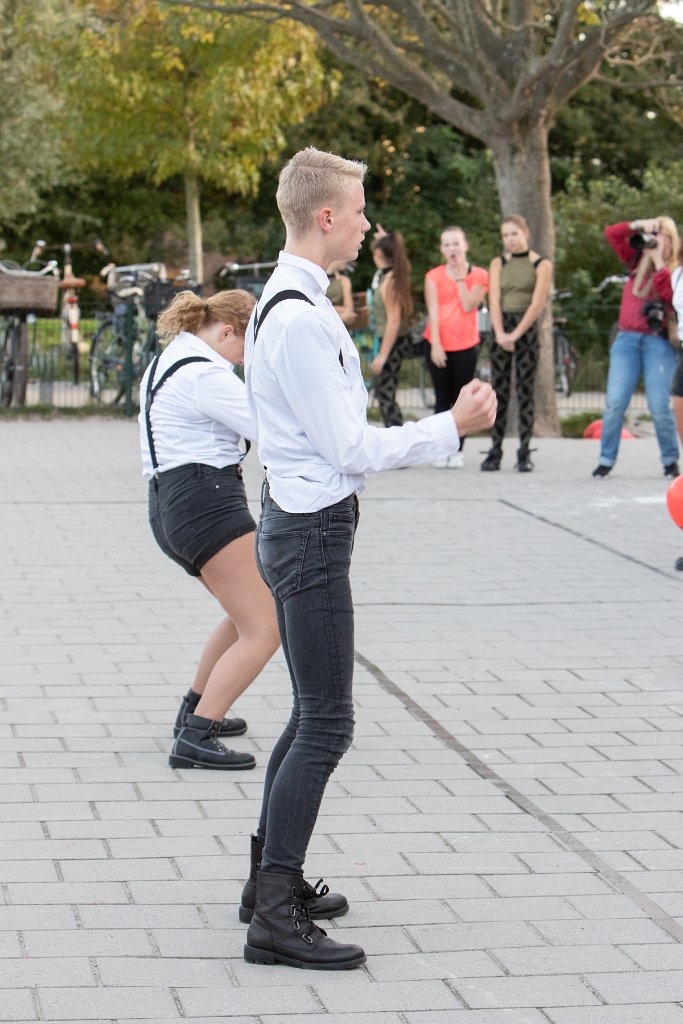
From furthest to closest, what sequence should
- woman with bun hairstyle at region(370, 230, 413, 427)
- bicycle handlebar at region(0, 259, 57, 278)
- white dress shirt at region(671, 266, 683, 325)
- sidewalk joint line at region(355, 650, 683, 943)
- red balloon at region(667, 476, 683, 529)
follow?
1. bicycle handlebar at region(0, 259, 57, 278)
2. woman with bun hairstyle at region(370, 230, 413, 427)
3. white dress shirt at region(671, 266, 683, 325)
4. red balloon at region(667, 476, 683, 529)
5. sidewalk joint line at region(355, 650, 683, 943)

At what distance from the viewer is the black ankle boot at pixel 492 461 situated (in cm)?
1339

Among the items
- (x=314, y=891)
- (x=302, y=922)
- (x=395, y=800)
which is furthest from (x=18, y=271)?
(x=302, y=922)

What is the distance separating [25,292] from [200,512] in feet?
40.7

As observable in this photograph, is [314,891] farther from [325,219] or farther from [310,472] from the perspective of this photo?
[325,219]

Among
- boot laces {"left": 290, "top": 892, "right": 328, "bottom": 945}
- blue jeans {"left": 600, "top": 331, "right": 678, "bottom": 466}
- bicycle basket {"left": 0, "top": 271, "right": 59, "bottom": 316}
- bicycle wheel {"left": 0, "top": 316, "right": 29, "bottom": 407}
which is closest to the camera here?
boot laces {"left": 290, "top": 892, "right": 328, "bottom": 945}

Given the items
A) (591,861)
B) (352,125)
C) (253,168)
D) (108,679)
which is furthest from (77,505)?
(352,125)

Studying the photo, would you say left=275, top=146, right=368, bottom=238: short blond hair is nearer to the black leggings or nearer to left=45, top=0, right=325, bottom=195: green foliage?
the black leggings

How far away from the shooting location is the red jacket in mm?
12219

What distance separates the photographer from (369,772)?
218 inches

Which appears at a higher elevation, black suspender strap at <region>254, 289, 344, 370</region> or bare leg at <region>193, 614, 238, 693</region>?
black suspender strap at <region>254, 289, 344, 370</region>

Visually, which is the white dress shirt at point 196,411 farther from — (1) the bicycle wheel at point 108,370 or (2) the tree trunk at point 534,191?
(1) the bicycle wheel at point 108,370

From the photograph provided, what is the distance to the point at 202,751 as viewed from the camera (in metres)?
5.51

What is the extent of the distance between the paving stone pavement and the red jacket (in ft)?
9.60

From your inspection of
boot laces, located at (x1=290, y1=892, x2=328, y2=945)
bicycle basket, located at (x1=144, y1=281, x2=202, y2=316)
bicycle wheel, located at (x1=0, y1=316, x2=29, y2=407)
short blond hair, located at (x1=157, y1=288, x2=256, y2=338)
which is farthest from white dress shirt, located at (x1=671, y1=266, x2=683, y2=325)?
bicycle wheel, located at (x1=0, y1=316, x2=29, y2=407)
